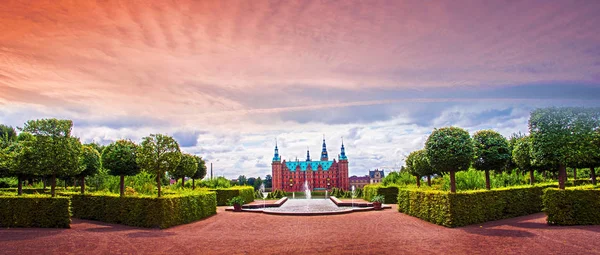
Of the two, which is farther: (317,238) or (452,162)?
(452,162)

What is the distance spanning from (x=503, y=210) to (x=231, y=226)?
11.7 metres

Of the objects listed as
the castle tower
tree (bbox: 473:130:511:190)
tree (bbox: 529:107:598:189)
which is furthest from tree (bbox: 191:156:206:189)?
the castle tower

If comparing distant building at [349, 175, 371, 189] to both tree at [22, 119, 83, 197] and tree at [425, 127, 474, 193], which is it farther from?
tree at [22, 119, 83, 197]

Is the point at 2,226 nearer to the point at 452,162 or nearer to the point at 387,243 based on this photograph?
the point at 387,243

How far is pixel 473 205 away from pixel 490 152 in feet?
16.2

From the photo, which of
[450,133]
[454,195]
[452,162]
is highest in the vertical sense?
[450,133]

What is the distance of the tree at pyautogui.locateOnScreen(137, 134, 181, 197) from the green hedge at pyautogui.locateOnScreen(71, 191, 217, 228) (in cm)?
159

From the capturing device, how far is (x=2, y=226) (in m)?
15.3

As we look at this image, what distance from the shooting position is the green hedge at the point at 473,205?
50.0 feet

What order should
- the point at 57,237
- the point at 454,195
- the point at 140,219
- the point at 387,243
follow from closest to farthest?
1. the point at 387,243
2. the point at 57,237
3. the point at 454,195
4. the point at 140,219

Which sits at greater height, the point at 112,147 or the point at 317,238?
the point at 112,147

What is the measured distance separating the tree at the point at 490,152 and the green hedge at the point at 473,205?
6.18 feet

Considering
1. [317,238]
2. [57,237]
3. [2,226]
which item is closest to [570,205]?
[317,238]

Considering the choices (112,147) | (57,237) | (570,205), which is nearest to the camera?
(57,237)
